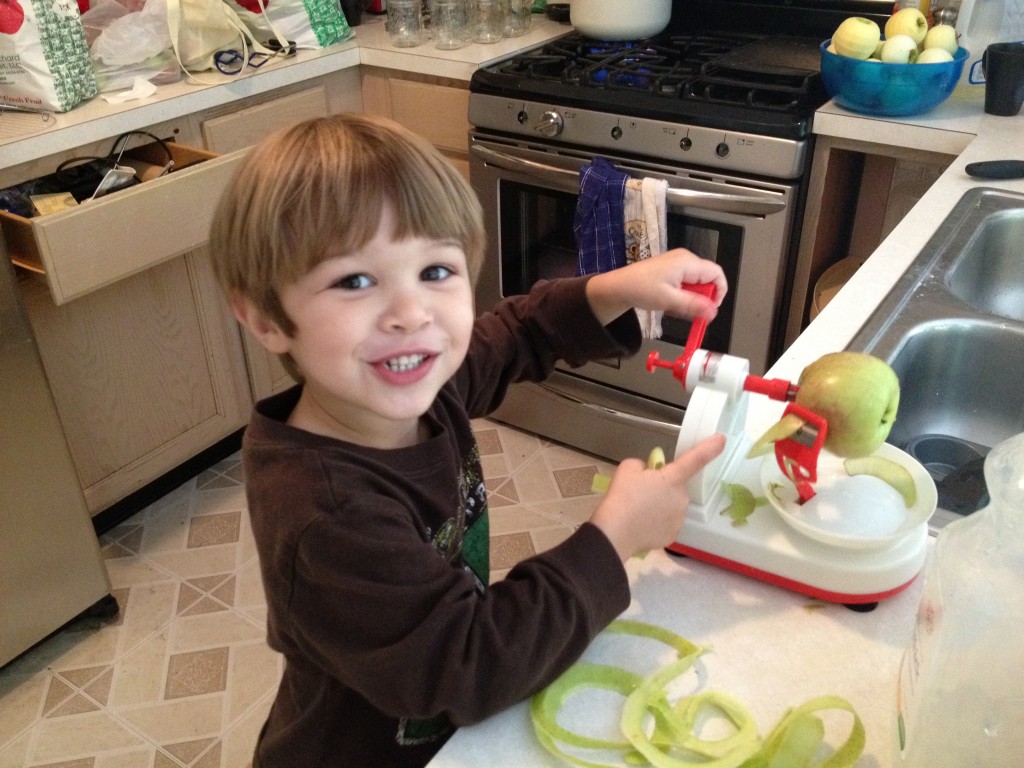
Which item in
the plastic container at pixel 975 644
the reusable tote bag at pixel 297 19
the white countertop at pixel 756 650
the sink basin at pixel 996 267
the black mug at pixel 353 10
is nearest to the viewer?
the plastic container at pixel 975 644

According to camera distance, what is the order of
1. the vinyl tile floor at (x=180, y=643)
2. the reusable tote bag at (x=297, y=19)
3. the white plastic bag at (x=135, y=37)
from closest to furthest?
the vinyl tile floor at (x=180, y=643) → the white plastic bag at (x=135, y=37) → the reusable tote bag at (x=297, y=19)

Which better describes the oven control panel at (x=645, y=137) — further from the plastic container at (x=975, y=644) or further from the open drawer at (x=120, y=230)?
the plastic container at (x=975, y=644)

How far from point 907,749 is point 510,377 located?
1.86ft

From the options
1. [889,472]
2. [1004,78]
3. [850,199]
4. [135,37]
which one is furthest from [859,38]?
[135,37]

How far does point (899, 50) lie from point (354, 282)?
1334 millimetres

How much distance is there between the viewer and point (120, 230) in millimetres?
1554

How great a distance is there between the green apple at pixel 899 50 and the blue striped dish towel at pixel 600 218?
521mm

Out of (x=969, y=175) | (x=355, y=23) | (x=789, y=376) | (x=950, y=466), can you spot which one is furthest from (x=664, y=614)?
(x=355, y=23)

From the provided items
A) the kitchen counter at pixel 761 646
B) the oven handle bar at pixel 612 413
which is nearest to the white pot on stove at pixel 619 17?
the oven handle bar at pixel 612 413

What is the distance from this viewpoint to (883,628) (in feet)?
2.23

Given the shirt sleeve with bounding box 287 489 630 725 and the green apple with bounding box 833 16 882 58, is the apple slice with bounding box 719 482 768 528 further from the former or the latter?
the green apple with bounding box 833 16 882 58

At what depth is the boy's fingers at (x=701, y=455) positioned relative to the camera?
687mm

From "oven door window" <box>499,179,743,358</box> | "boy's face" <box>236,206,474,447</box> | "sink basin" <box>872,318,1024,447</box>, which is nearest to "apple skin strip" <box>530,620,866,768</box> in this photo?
"boy's face" <box>236,206,474,447</box>

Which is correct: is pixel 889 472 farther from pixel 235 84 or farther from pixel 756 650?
pixel 235 84
